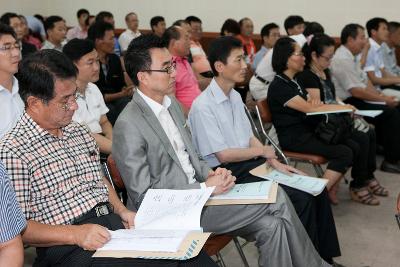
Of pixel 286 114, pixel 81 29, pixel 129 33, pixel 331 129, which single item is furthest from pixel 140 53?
pixel 81 29

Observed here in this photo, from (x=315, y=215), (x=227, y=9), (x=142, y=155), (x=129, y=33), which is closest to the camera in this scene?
(x=142, y=155)

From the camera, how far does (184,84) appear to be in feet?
12.8

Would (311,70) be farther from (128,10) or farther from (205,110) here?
(128,10)

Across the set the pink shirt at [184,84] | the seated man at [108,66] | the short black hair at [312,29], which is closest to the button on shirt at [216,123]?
the pink shirt at [184,84]

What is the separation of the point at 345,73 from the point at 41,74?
3.22m

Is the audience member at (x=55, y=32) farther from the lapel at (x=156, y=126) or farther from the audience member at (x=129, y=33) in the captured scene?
the lapel at (x=156, y=126)

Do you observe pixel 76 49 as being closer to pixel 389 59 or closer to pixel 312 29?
pixel 312 29

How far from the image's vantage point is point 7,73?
2.54 meters

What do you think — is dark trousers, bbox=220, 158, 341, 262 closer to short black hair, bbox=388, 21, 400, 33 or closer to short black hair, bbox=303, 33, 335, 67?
short black hair, bbox=303, 33, 335, 67

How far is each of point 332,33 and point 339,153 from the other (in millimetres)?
4102

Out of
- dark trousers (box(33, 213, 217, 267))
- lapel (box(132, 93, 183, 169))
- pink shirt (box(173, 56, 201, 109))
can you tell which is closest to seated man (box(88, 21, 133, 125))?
pink shirt (box(173, 56, 201, 109))

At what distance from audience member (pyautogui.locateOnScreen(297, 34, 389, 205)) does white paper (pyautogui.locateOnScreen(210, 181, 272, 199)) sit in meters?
1.34

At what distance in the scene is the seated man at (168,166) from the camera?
1969 millimetres

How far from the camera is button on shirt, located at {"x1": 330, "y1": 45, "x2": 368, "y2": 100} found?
430 cm
